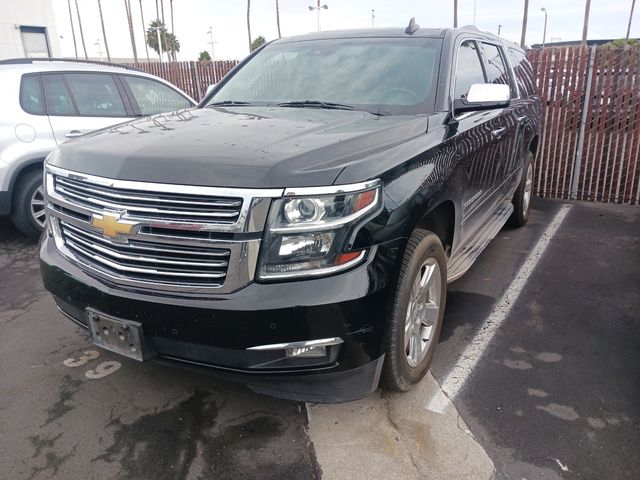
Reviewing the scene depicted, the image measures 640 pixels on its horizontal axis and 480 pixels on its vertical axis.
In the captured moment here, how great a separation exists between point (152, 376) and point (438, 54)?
265cm

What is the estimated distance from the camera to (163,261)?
2193 mm

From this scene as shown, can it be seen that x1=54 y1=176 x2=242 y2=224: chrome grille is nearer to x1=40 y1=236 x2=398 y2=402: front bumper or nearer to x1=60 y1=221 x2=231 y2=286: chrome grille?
x1=60 y1=221 x2=231 y2=286: chrome grille

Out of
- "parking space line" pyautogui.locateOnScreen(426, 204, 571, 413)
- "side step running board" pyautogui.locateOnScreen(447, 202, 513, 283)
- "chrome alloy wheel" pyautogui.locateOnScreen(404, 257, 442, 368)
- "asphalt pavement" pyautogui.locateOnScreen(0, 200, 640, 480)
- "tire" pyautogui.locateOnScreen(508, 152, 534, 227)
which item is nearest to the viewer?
"asphalt pavement" pyautogui.locateOnScreen(0, 200, 640, 480)

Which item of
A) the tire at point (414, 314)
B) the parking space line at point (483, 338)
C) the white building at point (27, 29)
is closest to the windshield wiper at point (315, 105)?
the tire at point (414, 314)

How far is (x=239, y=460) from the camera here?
236cm

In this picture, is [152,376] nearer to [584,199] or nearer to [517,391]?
[517,391]

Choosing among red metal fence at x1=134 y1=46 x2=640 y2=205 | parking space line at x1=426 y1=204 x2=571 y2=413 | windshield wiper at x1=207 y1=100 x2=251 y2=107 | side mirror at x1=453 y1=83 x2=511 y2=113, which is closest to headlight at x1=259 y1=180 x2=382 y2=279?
parking space line at x1=426 y1=204 x2=571 y2=413

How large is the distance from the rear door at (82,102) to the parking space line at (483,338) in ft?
13.6

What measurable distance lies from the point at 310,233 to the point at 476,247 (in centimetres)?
222

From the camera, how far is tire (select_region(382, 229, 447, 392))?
2.37 m

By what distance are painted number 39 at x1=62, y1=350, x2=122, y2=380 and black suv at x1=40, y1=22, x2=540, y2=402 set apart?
57cm

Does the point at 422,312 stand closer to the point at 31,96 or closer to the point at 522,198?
the point at 522,198

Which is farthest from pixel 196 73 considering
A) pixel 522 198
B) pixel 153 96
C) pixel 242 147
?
pixel 242 147

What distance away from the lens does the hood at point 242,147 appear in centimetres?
209
